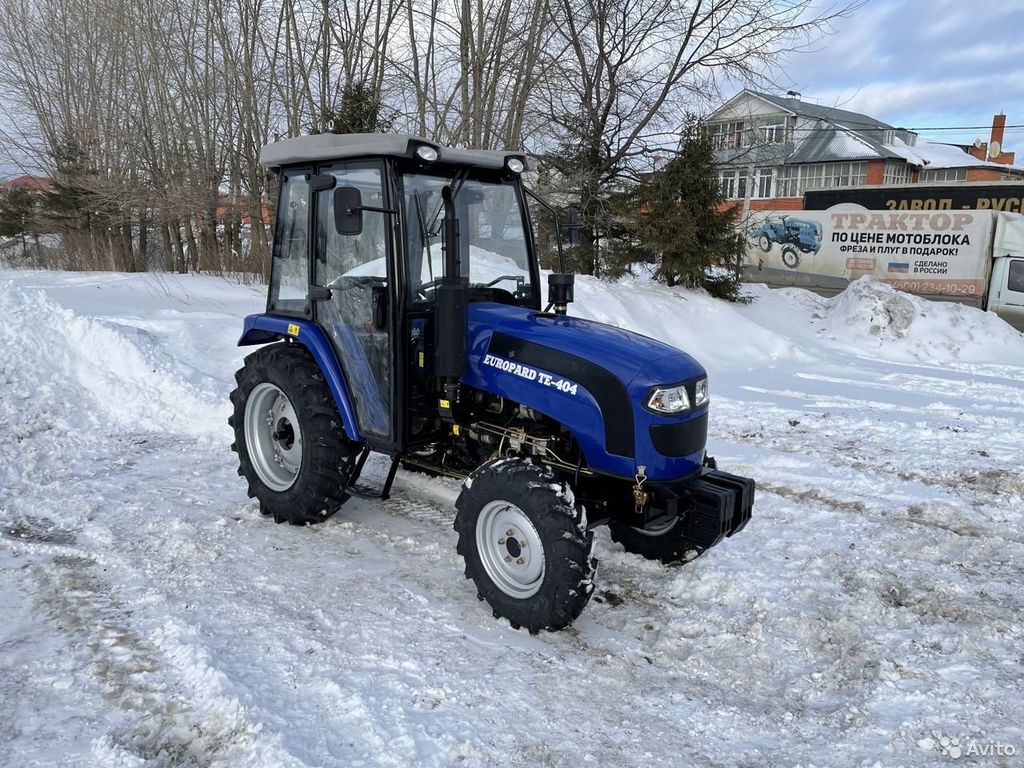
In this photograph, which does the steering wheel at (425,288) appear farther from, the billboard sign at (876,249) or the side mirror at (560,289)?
the billboard sign at (876,249)

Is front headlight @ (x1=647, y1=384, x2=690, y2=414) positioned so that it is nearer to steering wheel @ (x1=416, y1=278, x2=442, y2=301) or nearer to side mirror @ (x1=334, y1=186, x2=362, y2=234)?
steering wheel @ (x1=416, y1=278, x2=442, y2=301)

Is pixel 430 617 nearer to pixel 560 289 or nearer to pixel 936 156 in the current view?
pixel 560 289

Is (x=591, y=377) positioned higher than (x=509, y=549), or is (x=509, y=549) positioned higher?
(x=591, y=377)

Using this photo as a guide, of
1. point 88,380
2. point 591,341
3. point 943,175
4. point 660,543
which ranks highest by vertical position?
point 943,175

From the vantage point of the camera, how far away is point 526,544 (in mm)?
3674

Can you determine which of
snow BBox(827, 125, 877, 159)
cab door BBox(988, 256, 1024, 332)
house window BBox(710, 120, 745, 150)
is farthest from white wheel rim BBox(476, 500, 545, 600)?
snow BBox(827, 125, 877, 159)

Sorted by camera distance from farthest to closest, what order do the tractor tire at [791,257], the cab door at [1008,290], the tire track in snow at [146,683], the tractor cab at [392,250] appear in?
the tractor tire at [791,257] < the cab door at [1008,290] < the tractor cab at [392,250] < the tire track in snow at [146,683]

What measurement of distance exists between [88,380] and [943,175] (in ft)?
155

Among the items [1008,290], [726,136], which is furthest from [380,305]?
[1008,290]

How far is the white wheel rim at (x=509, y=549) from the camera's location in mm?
3631

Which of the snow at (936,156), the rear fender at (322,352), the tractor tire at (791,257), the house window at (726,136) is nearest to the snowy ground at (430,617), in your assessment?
the rear fender at (322,352)

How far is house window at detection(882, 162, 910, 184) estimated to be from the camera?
40.3 meters

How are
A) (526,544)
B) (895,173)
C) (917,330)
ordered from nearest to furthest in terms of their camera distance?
→ (526,544)
(917,330)
(895,173)

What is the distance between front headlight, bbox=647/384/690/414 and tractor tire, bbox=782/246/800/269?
1661 cm
